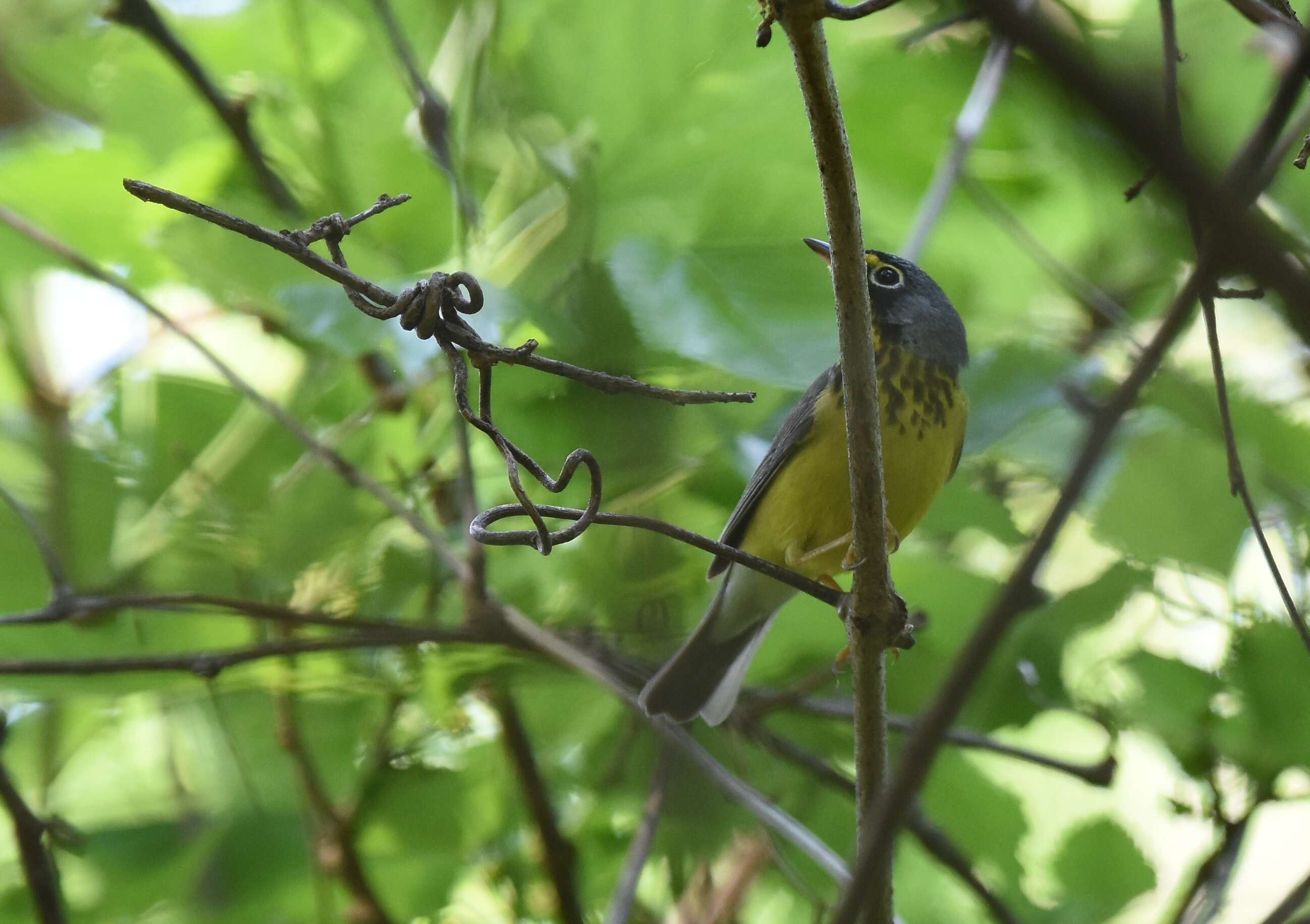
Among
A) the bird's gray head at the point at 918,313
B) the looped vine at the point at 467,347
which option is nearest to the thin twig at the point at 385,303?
the looped vine at the point at 467,347

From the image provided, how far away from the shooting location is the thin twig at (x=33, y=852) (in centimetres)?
219

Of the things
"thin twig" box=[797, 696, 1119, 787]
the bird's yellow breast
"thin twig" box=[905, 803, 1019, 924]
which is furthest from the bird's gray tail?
"thin twig" box=[905, 803, 1019, 924]

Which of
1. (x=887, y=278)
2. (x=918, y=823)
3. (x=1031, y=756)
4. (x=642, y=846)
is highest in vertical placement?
(x=887, y=278)

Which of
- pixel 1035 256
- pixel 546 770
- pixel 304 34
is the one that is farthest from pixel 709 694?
pixel 304 34

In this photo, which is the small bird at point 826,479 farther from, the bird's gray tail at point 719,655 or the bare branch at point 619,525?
the bare branch at point 619,525

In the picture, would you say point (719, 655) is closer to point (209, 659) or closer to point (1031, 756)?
point (1031, 756)

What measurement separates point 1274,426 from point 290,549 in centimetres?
209

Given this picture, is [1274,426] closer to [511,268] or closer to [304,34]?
[511,268]

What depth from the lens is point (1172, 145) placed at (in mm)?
562

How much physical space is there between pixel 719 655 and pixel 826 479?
54cm

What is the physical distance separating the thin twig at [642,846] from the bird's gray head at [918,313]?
46.4 inches

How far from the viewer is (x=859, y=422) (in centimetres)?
150

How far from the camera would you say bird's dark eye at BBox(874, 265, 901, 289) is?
2982mm


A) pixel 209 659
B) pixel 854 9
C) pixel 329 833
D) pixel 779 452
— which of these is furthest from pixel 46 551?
pixel 854 9
